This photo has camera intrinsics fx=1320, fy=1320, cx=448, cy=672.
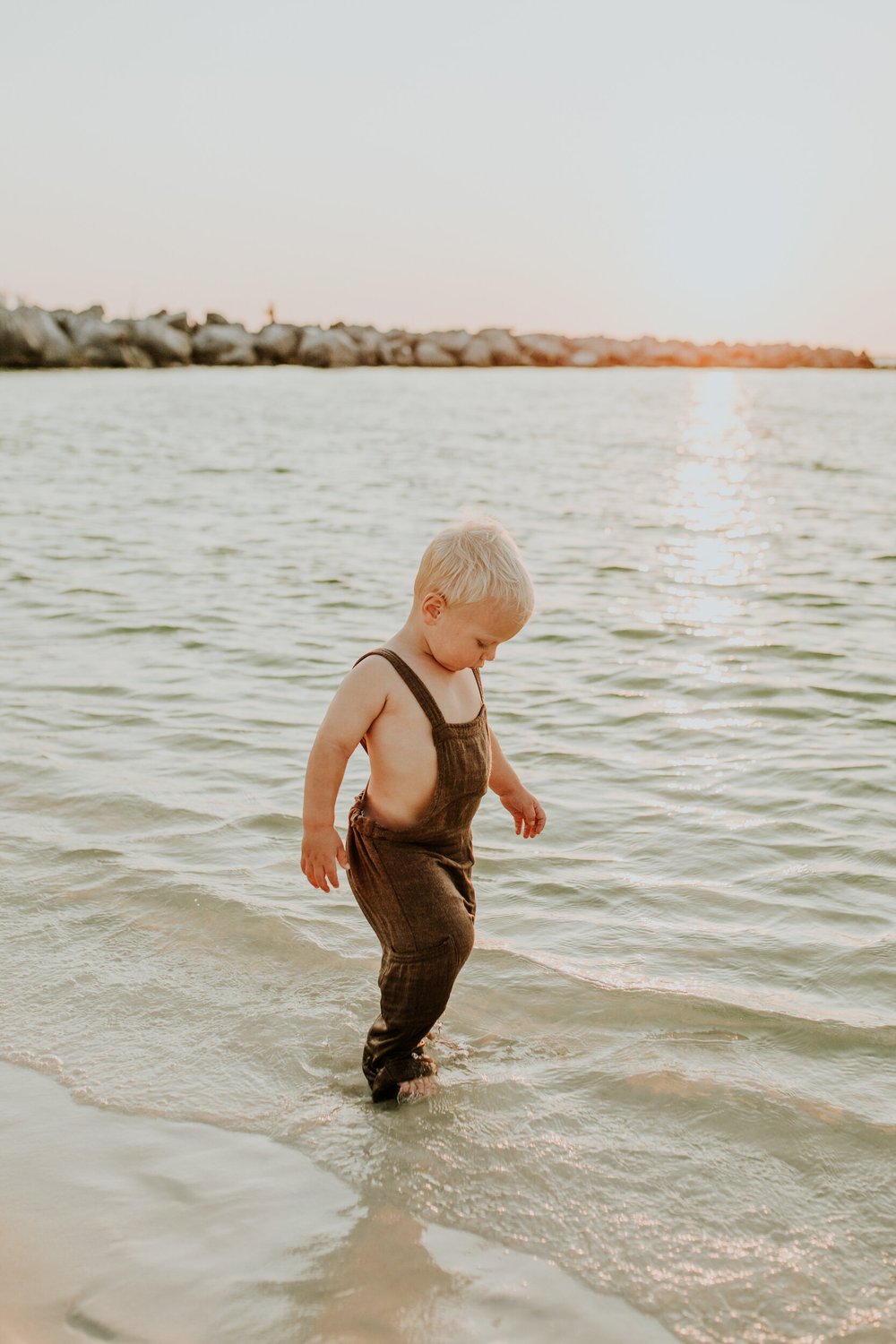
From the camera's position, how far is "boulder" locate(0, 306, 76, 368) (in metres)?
49.2

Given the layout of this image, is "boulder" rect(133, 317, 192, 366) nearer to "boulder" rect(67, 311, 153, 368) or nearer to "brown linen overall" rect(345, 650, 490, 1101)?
"boulder" rect(67, 311, 153, 368)

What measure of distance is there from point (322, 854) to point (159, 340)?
55716mm

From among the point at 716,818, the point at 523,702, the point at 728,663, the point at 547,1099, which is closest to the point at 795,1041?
the point at 547,1099

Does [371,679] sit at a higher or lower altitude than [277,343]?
lower

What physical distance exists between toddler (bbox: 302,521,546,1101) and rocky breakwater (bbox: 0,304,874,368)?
165ft

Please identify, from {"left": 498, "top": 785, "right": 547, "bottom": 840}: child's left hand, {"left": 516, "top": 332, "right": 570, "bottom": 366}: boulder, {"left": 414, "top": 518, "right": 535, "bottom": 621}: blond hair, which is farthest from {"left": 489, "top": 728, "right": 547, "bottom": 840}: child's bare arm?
{"left": 516, "top": 332, "right": 570, "bottom": 366}: boulder

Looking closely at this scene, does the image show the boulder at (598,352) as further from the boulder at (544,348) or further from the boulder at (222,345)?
the boulder at (222,345)

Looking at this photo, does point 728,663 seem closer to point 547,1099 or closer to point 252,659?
point 252,659

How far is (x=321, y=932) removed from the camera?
3.68m

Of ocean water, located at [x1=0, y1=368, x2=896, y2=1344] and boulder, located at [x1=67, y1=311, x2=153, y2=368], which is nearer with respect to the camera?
ocean water, located at [x1=0, y1=368, x2=896, y2=1344]

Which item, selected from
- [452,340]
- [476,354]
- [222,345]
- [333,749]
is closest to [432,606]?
[333,749]

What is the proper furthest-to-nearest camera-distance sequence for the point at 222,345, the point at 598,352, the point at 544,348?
the point at 598,352 → the point at 544,348 → the point at 222,345

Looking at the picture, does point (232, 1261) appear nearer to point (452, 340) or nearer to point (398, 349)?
point (398, 349)

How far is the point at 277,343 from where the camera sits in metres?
62.6
